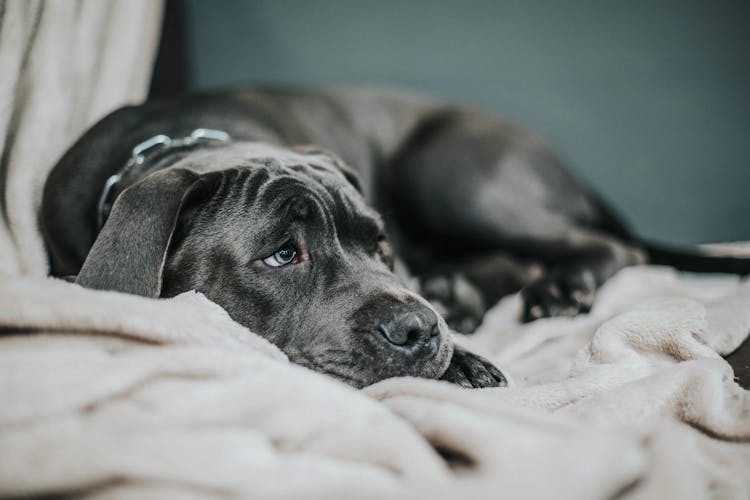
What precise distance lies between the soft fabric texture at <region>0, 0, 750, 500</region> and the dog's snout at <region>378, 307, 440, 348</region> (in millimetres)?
173

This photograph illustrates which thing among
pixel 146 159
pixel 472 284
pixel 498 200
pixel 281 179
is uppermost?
pixel 281 179

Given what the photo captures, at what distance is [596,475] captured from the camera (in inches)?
27.2

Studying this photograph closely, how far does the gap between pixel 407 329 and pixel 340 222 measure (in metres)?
0.39

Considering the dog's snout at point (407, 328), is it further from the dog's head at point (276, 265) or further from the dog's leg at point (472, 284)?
the dog's leg at point (472, 284)

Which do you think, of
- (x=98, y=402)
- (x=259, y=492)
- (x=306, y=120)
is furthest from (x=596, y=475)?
(x=306, y=120)

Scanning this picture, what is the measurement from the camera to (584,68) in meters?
2.96

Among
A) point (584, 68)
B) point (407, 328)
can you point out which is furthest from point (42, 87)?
point (584, 68)

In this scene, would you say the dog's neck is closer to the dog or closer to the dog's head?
the dog

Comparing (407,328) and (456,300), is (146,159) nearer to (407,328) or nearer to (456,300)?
(407,328)

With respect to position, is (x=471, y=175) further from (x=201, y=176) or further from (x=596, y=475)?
(x=596, y=475)

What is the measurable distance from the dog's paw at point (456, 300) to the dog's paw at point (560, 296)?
18cm

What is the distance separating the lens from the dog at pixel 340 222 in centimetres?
126

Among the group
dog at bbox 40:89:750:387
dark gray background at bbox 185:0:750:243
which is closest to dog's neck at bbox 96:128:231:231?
dog at bbox 40:89:750:387

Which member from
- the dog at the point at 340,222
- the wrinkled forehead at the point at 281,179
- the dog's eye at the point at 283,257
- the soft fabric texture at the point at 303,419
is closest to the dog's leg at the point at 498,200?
the dog at the point at 340,222
